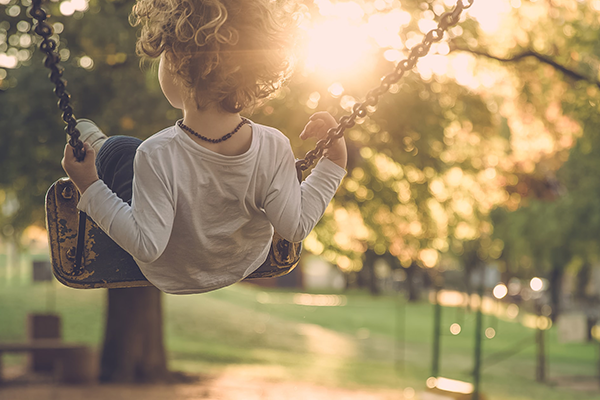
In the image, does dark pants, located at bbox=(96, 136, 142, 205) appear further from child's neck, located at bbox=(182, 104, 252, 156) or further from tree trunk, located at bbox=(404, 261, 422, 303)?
tree trunk, located at bbox=(404, 261, 422, 303)

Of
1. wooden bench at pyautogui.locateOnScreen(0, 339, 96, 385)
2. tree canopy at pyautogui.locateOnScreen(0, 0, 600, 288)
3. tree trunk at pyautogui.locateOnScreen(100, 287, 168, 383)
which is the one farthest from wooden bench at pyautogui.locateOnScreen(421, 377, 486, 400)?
wooden bench at pyautogui.locateOnScreen(0, 339, 96, 385)

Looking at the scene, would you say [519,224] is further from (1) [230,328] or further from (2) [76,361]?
(2) [76,361]

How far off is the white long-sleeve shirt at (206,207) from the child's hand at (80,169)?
0.02m

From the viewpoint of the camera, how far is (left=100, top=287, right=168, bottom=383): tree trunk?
39.4ft

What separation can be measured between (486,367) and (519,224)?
303 inches

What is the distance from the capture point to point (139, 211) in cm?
167

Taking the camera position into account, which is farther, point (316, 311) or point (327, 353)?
point (316, 311)

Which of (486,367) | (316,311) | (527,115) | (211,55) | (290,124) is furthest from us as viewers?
(316,311)

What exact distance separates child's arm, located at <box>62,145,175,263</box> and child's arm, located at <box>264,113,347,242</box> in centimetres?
28

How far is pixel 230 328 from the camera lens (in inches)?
768

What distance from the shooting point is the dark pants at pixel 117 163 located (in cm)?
201

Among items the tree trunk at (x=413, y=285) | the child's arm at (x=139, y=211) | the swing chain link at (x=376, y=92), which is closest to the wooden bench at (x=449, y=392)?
the swing chain link at (x=376, y=92)

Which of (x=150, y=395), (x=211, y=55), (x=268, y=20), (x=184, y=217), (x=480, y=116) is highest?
(x=480, y=116)

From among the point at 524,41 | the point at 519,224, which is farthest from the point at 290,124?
the point at 519,224
